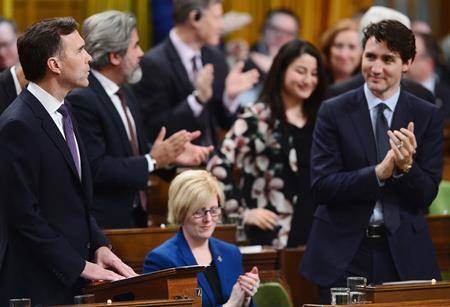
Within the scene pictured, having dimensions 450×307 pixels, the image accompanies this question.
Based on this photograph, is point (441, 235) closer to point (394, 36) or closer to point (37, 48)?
point (394, 36)

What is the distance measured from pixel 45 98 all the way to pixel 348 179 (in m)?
1.30

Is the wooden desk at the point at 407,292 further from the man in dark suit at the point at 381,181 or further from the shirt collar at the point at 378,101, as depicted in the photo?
the shirt collar at the point at 378,101

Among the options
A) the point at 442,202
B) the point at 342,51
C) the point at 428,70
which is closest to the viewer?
the point at 442,202

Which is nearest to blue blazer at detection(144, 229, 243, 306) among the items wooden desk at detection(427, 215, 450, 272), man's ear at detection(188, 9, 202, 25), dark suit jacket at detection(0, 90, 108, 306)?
dark suit jacket at detection(0, 90, 108, 306)

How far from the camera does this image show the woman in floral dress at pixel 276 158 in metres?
6.23

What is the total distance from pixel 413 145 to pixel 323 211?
586mm

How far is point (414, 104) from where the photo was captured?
512cm

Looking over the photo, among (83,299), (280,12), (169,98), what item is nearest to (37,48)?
(83,299)

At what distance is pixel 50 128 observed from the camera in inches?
173

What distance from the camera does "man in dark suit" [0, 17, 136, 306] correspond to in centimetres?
432

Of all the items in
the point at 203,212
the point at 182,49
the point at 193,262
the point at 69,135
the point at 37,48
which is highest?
the point at 37,48

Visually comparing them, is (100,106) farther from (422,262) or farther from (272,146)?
(422,262)

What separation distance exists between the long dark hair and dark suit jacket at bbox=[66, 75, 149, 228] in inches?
30.8

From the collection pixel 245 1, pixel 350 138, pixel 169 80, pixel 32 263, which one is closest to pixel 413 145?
pixel 350 138
